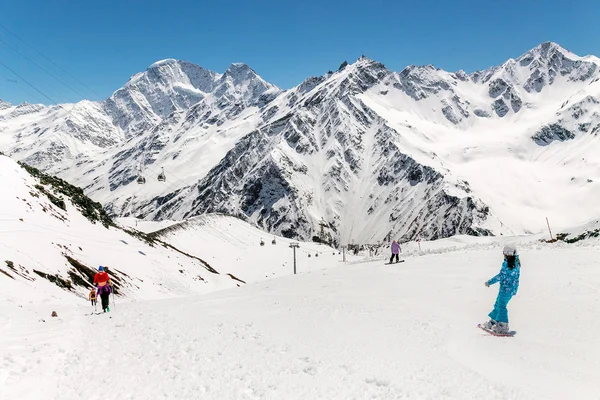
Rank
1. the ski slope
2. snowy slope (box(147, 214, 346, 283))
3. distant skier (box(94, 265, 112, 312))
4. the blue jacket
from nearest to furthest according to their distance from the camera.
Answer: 1. the ski slope
2. the blue jacket
3. distant skier (box(94, 265, 112, 312))
4. snowy slope (box(147, 214, 346, 283))

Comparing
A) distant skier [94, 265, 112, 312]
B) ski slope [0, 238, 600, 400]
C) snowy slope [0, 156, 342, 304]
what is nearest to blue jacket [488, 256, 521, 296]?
ski slope [0, 238, 600, 400]

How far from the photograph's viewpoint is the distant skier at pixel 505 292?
1262cm

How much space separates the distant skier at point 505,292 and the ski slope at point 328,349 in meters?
0.57

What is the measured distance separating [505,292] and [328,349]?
5441 millimetres

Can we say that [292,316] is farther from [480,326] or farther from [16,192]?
[16,192]

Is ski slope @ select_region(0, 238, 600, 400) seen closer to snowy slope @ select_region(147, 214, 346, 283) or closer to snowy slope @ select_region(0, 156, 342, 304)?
snowy slope @ select_region(0, 156, 342, 304)

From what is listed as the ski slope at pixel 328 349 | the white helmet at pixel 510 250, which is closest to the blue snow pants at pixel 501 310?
the ski slope at pixel 328 349

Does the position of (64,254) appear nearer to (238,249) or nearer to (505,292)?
(505,292)

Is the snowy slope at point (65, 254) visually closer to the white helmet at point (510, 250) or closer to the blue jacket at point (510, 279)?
the blue jacket at point (510, 279)

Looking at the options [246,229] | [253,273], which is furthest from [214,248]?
[246,229]

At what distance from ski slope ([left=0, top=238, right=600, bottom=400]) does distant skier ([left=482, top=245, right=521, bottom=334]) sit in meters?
0.57

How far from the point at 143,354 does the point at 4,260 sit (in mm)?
20871

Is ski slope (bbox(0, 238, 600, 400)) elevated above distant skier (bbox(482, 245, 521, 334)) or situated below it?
below

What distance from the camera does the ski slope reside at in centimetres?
926
